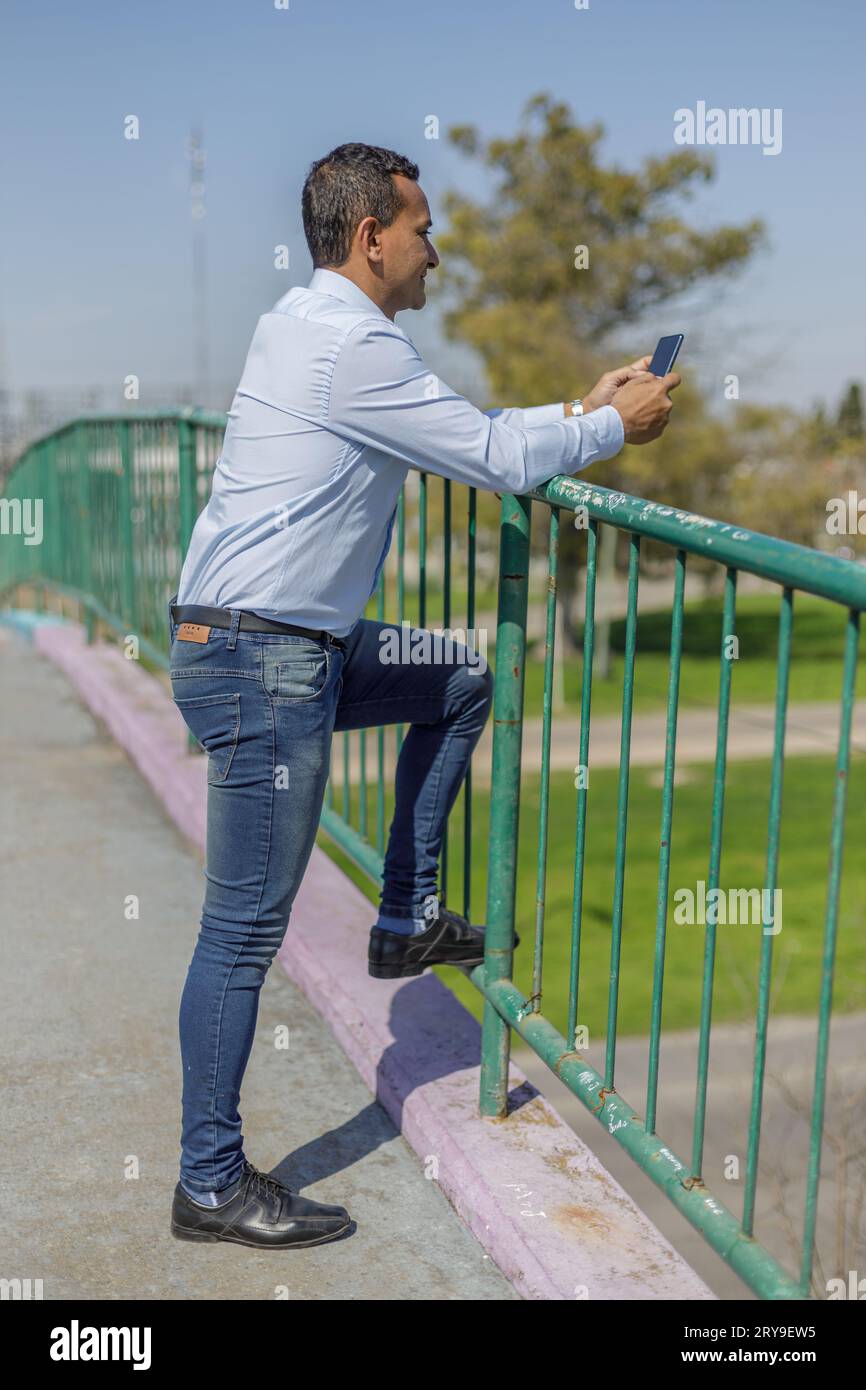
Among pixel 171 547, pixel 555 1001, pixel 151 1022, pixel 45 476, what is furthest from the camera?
pixel 555 1001

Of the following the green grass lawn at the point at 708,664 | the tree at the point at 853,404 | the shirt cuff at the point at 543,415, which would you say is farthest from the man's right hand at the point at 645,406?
the tree at the point at 853,404

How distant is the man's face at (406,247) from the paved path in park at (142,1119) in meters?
1.64

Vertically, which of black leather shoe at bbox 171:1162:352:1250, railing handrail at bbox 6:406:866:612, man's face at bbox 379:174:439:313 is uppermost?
man's face at bbox 379:174:439:313

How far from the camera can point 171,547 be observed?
6086mm

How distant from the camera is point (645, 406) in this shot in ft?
8.21

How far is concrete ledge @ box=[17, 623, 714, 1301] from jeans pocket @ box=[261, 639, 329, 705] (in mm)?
962

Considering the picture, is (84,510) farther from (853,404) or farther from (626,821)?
(853,404)

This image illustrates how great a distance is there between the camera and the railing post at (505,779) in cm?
269

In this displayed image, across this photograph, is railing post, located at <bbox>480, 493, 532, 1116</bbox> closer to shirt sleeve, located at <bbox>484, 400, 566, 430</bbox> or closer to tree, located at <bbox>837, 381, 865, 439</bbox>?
shirt sleeve, located at <bbox>484, 400, 566, 430</bbox>

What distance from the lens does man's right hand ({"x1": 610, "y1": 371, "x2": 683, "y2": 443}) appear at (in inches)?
98.6

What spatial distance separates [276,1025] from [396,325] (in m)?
1.81

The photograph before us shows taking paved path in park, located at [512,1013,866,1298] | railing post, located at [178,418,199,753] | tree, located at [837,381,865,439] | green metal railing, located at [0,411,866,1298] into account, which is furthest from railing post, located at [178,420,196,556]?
tree, located at [837,381,865,439]

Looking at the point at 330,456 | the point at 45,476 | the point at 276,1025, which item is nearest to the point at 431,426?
the point at 330,456
